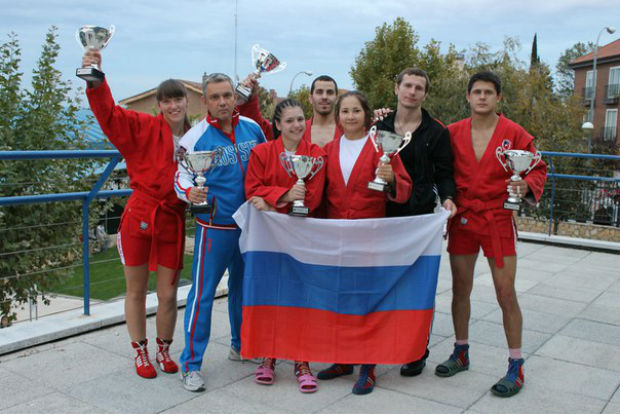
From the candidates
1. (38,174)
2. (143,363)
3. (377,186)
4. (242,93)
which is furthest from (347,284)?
(38,174)

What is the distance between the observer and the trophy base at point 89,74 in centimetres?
319

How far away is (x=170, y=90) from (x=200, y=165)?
0.61 meters

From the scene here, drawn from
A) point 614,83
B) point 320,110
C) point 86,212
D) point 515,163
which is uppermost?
point 614,83

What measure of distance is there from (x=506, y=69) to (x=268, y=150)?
2300 centimetres

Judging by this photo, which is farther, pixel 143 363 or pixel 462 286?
pixel 462 286

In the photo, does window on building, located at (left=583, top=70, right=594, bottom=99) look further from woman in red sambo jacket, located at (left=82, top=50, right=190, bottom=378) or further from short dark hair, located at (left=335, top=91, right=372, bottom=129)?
woman in red sambo jacket, located at (left=82, top=50, right=190, bottom=378)

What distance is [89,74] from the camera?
3203mm

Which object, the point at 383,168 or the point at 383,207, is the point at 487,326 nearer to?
the point at 383,207

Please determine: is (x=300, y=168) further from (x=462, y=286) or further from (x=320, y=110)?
(x=462, y=286)

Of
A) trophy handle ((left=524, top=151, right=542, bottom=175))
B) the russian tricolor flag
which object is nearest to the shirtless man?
the russian tricolor flag

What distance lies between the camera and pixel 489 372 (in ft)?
12.8

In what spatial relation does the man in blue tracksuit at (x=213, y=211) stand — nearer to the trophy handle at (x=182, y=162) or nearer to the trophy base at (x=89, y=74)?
the trophy handle at (x=182, y=162)

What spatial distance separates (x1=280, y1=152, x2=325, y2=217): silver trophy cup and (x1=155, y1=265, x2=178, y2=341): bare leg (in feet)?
2.90

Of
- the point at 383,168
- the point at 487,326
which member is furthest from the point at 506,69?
the point at 383,168
